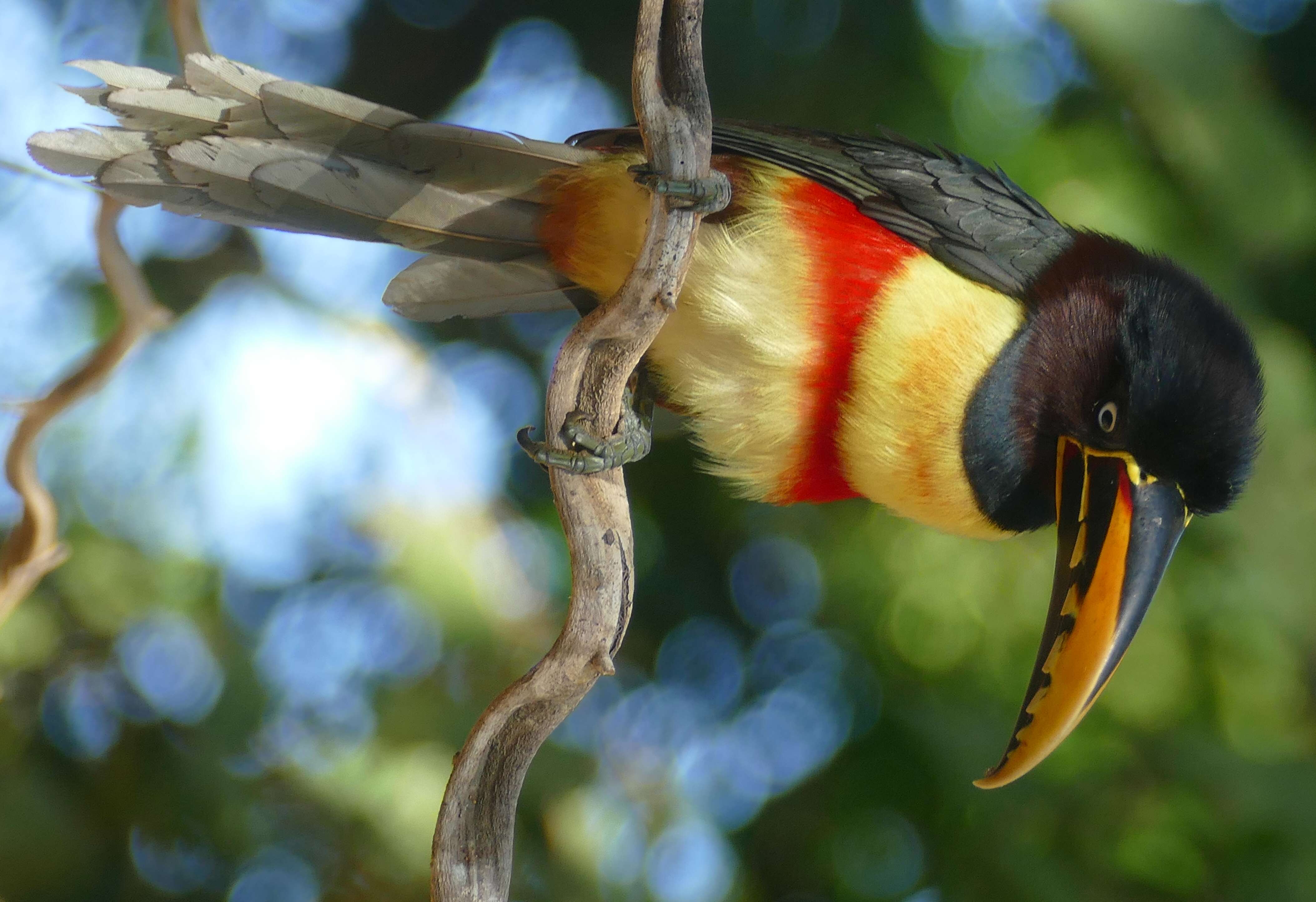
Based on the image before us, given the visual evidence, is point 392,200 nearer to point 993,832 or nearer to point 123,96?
point 123,96

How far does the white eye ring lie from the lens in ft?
3.14

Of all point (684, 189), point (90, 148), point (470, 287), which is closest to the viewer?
point (684, 189)

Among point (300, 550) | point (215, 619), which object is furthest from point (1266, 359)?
point (215, 619)

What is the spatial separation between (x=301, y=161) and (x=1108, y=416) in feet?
2.61

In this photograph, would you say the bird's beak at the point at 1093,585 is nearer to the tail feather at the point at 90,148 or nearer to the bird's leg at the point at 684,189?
the bird's leg at the point at 684,189

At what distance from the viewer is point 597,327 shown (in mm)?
816

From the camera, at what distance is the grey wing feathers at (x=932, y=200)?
3.22ft

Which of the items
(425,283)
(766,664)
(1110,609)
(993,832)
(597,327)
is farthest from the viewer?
(766,664)

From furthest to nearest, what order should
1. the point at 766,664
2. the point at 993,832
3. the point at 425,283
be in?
the point at 766,664, the point at 993,832, the point at 425,283

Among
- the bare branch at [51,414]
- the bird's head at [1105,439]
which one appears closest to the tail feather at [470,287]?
the bare branch at [51,414]

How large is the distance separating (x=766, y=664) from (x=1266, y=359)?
97 centimetres

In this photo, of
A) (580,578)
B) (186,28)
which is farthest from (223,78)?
(580,578)

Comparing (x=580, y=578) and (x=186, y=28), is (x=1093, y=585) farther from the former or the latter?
(x=186, y=28)

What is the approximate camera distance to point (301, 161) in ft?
3.03
